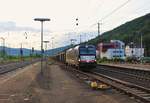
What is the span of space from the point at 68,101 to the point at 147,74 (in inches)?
1002

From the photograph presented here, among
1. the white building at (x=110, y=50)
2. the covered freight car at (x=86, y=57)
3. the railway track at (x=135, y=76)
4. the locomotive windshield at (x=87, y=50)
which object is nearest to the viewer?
the railway track at (x=135, y=76)

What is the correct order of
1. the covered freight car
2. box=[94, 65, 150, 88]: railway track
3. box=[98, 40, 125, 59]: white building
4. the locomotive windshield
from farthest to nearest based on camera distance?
box=[98, 40, 125, 59]: white building, the locomotive windshield, the covered freight car, box=[94, 65, 150, 88]: railway track

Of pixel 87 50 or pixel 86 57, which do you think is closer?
pixel 86 57

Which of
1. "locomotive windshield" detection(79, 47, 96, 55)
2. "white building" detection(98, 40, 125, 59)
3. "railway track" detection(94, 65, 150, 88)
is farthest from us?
"white building" detection(98, 40, 125, 59)

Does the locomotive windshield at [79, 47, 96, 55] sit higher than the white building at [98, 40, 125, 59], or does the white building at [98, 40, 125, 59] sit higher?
the white building at [98, 40, 125, 59]

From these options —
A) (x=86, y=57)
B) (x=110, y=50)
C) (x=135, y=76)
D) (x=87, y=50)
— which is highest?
(x=110, y=50)

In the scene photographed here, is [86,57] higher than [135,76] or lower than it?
higher

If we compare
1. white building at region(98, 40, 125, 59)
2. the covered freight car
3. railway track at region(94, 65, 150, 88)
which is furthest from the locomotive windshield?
white building at region(98, 40, 125, 59)

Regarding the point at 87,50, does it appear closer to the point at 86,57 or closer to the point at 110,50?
the point at 86,57

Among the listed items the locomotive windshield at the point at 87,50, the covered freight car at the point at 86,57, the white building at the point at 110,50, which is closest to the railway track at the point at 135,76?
the covered freight car at the point at 86,57

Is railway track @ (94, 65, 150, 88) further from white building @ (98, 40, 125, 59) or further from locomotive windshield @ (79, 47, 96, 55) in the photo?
white building @ (98, 40, 125, 59)

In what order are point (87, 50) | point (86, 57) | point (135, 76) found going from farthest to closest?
point (87, 50) < point (86, 57) < point (135, 76)

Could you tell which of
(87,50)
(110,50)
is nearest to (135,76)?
(87,50)

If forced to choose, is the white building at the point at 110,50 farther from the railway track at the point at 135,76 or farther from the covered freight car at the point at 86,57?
the railway track at the point at 135,76
